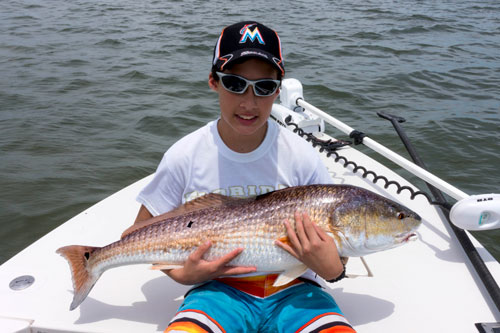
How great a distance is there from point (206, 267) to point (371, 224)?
0.83 m

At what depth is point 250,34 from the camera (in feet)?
7.19

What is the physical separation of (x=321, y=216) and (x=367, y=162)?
2507 mm

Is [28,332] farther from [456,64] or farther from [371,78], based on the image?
[456,64]

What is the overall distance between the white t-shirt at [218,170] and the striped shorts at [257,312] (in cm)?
52

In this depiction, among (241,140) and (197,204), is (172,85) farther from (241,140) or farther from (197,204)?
(197,204)

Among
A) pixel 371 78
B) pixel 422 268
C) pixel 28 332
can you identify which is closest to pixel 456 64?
pixel 371 78

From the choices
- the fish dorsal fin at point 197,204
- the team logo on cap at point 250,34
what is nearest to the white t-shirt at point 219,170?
the fish dorsal fin at point 197,204

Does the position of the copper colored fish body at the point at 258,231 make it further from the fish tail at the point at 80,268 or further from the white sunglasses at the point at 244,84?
the white sunglasses at the point at 244,84

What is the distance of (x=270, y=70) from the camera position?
7.43 ft

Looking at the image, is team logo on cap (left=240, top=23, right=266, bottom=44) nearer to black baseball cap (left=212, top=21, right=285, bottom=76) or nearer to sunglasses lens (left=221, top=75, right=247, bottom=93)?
black baseball cap (left=212, top=21, right=285, bottom=76)

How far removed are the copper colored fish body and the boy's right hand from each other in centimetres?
3

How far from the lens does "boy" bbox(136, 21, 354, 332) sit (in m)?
2.05

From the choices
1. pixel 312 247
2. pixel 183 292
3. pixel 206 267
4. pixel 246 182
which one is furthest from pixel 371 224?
pixel 183 292

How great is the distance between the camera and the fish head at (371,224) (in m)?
2.09
